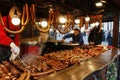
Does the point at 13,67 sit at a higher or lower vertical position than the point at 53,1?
lower

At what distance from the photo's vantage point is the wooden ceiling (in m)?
4.18

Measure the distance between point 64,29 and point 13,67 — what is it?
2.86 metres

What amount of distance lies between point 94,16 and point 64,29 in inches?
83.3

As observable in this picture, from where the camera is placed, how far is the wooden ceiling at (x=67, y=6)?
4.18 m

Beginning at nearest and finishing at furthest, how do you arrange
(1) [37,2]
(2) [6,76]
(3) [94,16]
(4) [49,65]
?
(2) [6,76] → (4) [49,65] → (1) [37,2] → (3) [94,16]

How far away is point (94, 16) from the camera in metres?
6.95

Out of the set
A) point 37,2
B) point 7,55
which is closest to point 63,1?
point 37,2

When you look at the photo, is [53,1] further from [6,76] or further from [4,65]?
[6,76]

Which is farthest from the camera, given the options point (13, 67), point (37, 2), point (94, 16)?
point (94, 16)

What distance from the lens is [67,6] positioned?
4.98m

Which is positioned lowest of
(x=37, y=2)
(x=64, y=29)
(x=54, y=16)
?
(x=64, y=29)

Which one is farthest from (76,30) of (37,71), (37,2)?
(37,71)

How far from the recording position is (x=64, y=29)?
5262 millimetres

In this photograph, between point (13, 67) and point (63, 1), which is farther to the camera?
point (63, 1)
